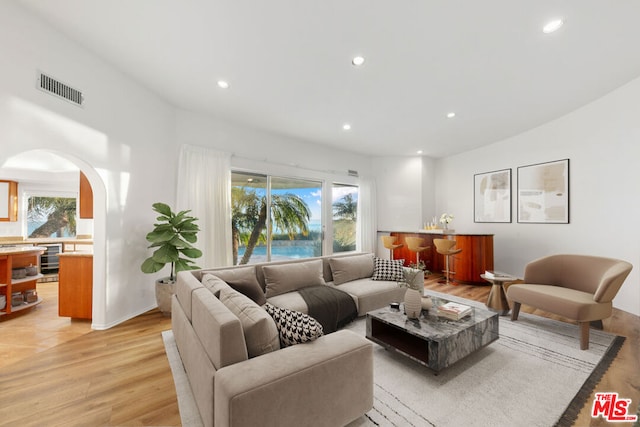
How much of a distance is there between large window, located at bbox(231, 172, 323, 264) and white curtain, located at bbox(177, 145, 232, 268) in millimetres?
346

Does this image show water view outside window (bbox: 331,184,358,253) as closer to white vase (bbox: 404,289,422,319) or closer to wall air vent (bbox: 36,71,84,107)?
white vase (bbox: 404,289,422,319)

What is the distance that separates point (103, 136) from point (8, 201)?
524 cm

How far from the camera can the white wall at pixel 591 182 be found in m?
3.49

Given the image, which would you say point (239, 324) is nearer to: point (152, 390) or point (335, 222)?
point (152, 390)

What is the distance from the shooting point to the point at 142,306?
3588mm

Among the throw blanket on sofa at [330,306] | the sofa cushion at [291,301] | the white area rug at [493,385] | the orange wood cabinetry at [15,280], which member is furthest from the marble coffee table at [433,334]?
the orange wood cabinetry at [15,280]

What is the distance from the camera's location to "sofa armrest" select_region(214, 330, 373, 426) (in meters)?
1.17

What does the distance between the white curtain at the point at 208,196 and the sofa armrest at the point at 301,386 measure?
10.8 feet

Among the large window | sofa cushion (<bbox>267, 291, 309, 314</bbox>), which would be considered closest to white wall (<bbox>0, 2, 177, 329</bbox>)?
the large window

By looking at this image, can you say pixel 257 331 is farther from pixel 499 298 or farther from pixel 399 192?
pixel 399 192

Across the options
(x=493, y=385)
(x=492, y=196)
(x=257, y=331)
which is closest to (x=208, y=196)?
(x=257, y=331)

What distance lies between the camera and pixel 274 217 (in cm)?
532

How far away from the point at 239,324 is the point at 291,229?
4.24 metres

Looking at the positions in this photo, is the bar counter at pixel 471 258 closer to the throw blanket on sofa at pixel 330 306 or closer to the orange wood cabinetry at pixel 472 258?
the orange wood cabinetry at pixel 472 258
